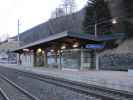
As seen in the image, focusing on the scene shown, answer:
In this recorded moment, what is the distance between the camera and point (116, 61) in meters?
35.3

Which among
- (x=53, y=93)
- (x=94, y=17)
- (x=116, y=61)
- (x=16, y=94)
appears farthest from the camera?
(x=94, y=17)

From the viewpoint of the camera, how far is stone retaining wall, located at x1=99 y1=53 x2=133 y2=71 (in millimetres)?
33531

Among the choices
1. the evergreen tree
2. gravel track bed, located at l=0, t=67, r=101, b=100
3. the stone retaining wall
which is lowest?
gravel track bed, located at l=0, t=67, r=101, b=100

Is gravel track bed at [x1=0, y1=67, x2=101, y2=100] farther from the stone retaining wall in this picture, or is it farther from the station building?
the station building

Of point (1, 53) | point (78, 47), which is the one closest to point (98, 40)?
point (78, 47)

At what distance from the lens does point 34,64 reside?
59594mm

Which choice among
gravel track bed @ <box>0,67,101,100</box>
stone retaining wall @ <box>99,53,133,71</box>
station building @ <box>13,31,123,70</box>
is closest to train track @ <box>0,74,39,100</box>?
gravel track bed @ <box>0,67,101,100</box>

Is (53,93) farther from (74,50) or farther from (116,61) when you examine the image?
(74,50)

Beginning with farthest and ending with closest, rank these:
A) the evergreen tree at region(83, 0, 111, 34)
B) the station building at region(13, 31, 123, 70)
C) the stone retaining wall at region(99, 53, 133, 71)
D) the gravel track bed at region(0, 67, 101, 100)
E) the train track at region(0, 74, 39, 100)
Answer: the evergreen tree at region(83, 0, 111, 34), the station building at region(13, 31, 123, 70), the stone retaining wall at region(99, 53, 133, 71), the gravel track bed at region(0, 67, 101, 100), the train track at region(0, 74, 39, 100)

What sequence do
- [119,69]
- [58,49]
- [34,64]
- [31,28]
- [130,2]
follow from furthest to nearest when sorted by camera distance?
1. [31,28]
2. [34,64]
3. [58,49]
4. [119,69]
5. [130,2]

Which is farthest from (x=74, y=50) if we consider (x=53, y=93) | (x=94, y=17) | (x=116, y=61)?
(x=94, y=17)

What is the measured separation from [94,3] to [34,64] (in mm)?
16204

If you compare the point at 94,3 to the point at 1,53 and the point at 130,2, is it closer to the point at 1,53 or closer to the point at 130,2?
the point at 130,2

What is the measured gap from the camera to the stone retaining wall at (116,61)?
33.5 meters
